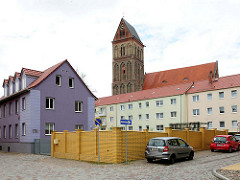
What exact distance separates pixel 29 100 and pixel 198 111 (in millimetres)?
31876

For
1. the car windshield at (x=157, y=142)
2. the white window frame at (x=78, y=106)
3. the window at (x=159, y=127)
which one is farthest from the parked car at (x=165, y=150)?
the window at (x=159, y=127)

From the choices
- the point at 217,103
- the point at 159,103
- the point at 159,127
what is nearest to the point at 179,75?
the point at 159,103

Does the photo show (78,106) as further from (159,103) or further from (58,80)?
(159,103)

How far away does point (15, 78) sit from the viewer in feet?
103

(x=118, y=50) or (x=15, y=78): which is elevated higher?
(x=118, y=50)

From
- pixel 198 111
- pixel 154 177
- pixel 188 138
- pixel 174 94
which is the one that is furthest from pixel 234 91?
pixel 154 177

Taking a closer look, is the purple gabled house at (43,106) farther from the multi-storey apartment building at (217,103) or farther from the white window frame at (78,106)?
the multi-storey apartment building at (217,103)

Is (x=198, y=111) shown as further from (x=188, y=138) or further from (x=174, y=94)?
(x=188, y=138)

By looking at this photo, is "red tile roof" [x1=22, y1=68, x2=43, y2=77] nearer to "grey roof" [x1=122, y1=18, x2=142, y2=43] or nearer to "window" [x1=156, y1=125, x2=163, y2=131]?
"window" [x1=156, y1=125, x2=163, y2=131]

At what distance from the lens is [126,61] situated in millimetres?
83688

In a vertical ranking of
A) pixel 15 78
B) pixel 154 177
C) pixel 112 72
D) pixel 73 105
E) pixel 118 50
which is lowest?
pixel 154 177

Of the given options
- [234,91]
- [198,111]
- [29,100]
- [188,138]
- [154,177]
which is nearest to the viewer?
[154,177]

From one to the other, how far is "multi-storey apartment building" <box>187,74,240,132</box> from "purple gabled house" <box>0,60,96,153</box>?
2386cm

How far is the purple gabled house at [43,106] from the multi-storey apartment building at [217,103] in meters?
23.9
